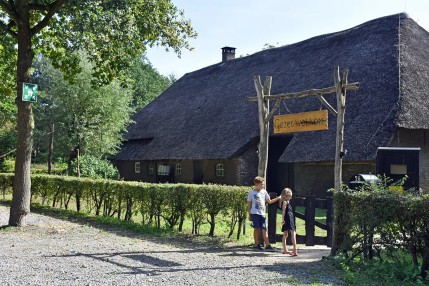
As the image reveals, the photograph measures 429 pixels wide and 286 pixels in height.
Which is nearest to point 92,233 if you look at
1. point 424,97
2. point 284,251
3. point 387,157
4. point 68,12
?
point 284,251

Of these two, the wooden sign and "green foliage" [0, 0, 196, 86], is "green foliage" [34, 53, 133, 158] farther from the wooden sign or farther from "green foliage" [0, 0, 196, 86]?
the wooden sign

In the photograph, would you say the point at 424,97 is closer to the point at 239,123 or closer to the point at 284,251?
the point at 239,123

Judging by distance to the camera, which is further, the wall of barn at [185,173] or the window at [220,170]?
the wall of barn at [185,173]

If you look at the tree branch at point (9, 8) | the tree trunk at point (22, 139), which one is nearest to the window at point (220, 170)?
the tree trunk at point (22, 139)

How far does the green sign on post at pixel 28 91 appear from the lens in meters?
12.5

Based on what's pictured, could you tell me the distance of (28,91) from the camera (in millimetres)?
12539

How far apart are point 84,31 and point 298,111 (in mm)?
11423

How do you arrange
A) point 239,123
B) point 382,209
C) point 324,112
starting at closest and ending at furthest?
1. point 382,209
2. point 324,112
3. point 239,123

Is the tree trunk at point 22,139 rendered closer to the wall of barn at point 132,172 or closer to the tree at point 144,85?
the wall of barn at point 132,172

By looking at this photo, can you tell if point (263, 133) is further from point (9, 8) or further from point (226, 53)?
point (226, 53)

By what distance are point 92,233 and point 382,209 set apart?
22.9 ft

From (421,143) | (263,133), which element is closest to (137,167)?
(421,143)

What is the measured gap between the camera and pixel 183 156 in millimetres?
25406

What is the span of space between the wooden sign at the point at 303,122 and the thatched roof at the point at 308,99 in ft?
18.9
